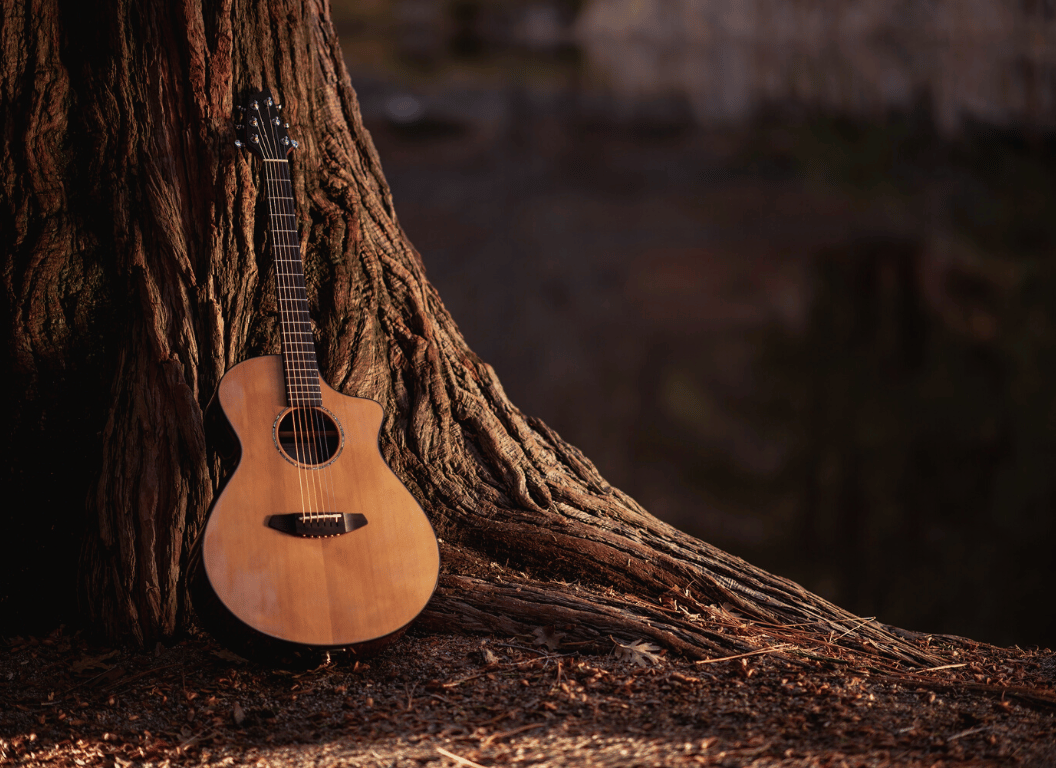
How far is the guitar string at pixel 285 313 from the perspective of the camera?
1771mm

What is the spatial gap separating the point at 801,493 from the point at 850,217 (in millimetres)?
1661

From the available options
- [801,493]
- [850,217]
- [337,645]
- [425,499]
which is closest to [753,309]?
[850,217]

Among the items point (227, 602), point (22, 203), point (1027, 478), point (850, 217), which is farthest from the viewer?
point (1027, 478)

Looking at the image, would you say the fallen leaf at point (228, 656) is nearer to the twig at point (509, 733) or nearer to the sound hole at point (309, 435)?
the sound hole at point (309, 435)

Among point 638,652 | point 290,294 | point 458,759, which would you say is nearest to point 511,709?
point 458,759

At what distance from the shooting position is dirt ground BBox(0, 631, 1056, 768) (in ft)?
4.66

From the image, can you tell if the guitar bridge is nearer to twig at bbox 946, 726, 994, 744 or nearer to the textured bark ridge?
the textured bark ridge

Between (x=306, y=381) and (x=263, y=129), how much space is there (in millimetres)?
748

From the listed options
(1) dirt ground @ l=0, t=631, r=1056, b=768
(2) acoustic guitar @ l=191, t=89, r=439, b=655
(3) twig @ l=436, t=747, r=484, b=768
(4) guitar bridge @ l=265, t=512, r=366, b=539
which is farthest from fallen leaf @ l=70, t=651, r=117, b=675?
(3) twig @ l=436, t=747, r=484, b=768

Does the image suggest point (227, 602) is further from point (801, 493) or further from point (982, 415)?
point (982, 415)

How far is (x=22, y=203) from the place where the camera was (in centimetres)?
210

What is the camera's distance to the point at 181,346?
198cm

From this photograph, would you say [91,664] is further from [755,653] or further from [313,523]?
[755,653]

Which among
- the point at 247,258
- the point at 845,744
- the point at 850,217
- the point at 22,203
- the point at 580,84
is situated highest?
the point at 580,84
